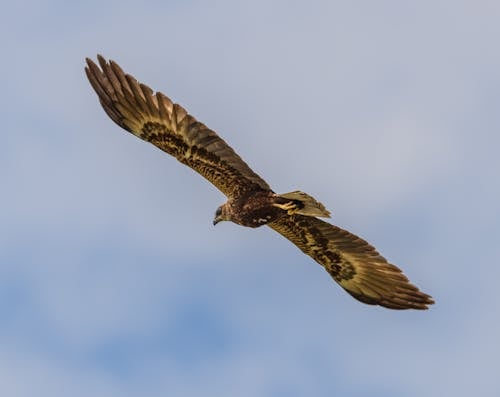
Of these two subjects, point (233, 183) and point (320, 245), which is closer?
point (233, 183)

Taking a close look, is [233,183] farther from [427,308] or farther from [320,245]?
[427,308]

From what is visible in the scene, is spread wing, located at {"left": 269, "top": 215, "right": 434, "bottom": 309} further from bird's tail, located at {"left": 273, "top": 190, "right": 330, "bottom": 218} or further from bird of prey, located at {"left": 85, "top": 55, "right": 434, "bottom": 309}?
bird's tail, located at {"left": 273, "top": 190, "right": 330, "bottom": 218}

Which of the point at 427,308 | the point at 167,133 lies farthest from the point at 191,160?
the point at 427,308

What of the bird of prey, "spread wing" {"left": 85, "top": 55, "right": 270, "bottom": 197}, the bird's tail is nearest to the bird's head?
the bird of prey

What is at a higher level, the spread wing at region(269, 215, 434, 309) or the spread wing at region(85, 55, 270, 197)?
the spread wing at region(269, 215, 434, 309)

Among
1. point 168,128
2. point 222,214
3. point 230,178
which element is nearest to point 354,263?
point 222,214

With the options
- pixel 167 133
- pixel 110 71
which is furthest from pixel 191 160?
pixel 110 71

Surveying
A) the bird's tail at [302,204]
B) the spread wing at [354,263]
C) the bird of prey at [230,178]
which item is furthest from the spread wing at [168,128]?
the spread wing at [354,263]
